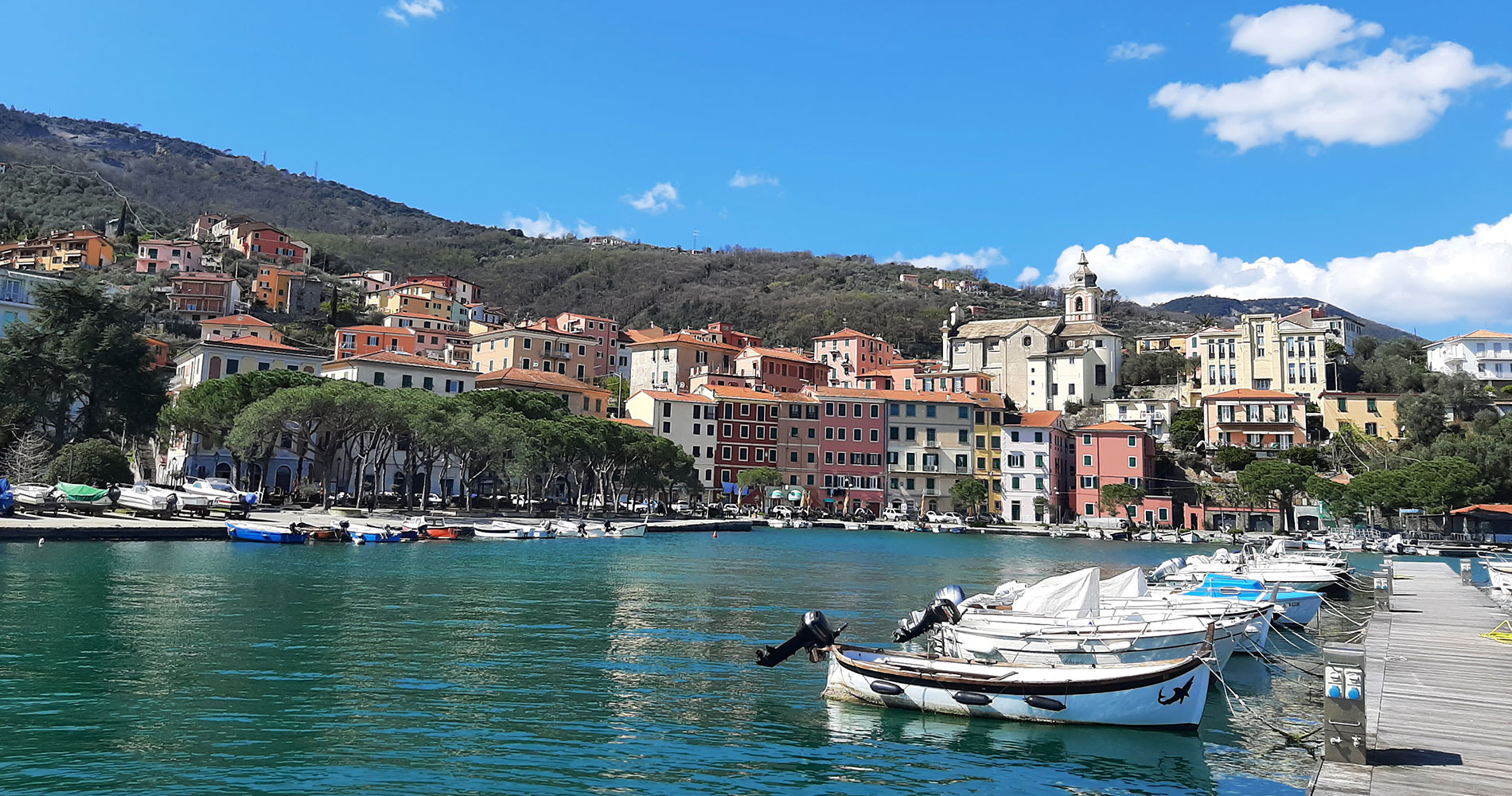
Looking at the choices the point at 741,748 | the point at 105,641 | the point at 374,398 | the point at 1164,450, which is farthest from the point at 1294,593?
the point at 1164,450

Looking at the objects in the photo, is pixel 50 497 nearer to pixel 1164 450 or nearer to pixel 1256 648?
pixel 1256 648

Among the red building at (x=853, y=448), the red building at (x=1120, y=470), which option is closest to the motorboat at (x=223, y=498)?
the red building at (x=853, y=448)

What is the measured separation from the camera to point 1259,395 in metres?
86.4

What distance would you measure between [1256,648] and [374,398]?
1800 inches

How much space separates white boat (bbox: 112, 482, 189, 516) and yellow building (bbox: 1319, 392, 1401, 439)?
88.2 meters

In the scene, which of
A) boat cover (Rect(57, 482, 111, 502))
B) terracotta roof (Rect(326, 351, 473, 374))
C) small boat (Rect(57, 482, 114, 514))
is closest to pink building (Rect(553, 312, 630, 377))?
terracotta roof (Rect(326, 351, 473, 374))

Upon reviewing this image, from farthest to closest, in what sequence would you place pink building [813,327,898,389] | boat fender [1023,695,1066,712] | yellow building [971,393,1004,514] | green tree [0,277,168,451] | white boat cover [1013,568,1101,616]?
1. pink building [813,327,898,389]
2. yellow building [971,393,1004,514]
3. green tree [0,277,168,451]
4. white boat cover [1013,568,1101,616]
5. boat fender [1023,695,1066,712]

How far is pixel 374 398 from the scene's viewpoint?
52.7 metres

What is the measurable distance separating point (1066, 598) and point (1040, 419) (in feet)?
231

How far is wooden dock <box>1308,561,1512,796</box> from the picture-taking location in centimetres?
948

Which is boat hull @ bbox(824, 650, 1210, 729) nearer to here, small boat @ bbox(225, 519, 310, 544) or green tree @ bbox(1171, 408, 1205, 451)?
small boat @ bbox(225, 519, 310, 544)

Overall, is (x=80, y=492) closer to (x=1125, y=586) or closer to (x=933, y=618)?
(x=933, y=618)

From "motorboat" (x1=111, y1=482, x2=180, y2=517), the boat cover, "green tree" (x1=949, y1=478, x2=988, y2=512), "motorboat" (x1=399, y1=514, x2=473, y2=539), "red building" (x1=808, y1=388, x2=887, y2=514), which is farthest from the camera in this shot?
"red building" (x1=808, y1=388, x2=887, y2=514)

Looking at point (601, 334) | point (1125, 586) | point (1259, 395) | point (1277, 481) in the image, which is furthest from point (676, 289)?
point (1125, 586)
